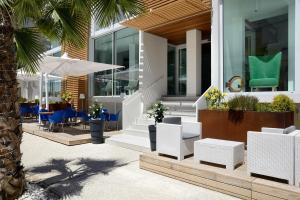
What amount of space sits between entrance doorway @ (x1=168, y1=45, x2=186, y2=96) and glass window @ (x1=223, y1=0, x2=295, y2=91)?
460 centimetres

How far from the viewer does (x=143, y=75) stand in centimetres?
1080

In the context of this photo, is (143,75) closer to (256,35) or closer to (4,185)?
(256,35)

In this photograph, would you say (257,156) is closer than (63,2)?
Yes

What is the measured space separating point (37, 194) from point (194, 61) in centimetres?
785

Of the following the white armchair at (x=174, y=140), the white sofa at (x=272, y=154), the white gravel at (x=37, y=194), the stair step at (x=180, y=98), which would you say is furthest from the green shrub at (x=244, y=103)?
the white gravel at (x=37, y=194)

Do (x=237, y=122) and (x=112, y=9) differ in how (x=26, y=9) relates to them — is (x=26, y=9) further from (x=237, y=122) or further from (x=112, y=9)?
(x=237, y=122)

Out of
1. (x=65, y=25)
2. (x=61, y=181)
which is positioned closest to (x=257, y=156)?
(x=61, y=181)

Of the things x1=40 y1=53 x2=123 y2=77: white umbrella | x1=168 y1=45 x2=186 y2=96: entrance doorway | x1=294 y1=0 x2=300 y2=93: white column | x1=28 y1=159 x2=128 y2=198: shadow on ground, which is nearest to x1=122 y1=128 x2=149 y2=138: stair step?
x1=28 y1=159 x2=128 y2=198: shadow on ground

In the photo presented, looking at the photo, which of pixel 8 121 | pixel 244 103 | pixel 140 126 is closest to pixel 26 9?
pixel 8 121

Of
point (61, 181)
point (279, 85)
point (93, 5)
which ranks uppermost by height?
point (93, 5)

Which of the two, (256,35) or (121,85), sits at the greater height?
(256,35)

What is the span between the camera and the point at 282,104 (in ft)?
19.6

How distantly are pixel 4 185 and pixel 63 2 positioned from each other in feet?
11.4

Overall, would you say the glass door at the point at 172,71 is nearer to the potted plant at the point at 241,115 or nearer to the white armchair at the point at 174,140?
the potted plant at the point at 241,115
